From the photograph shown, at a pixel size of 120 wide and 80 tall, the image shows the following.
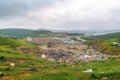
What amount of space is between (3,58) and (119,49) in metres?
69.8

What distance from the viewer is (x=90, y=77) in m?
59.0

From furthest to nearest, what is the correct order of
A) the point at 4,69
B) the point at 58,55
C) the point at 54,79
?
1. the point at 58,55
2. the point at 4,69
3. the point at 54,79

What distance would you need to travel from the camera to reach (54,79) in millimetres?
58062

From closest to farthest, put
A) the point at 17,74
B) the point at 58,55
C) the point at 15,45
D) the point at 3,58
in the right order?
the point at 17,74, the point at 3,58, the point at 58,55, the point at 15,45

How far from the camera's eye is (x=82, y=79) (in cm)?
5812

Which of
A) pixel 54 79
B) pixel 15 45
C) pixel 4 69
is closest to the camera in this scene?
pixel 54 79

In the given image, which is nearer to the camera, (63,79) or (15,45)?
(63,79)

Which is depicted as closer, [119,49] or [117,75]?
[117,75]

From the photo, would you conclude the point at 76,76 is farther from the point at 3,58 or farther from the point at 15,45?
the point at 15,45

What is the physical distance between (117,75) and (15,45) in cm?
10771

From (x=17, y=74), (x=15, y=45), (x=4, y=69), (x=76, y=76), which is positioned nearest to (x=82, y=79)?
(x=76, y=76)

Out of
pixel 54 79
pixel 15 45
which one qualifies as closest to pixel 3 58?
pixel 54 79

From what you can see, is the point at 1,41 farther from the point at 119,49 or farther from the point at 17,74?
the point at 17,74

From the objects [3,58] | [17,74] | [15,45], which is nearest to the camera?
[17,74]
